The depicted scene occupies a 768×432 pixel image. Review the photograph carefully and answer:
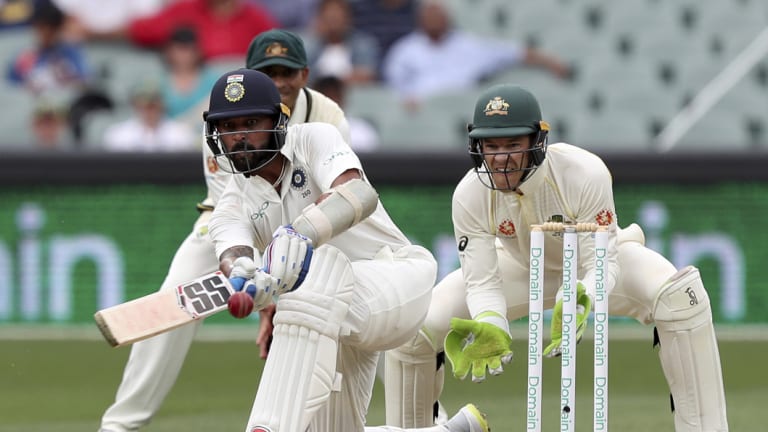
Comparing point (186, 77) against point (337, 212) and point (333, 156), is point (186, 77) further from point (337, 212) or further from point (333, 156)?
point (337, 212)

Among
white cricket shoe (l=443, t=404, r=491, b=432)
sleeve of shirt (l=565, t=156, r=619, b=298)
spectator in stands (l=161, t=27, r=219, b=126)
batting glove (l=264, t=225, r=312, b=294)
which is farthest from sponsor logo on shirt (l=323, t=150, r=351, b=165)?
spectator in stands (l=161, t=27, r=219, b=126)

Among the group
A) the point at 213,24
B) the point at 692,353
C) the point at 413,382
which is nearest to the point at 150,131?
the point at 213,24

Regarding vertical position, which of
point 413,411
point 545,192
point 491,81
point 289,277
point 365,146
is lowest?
point 413,411

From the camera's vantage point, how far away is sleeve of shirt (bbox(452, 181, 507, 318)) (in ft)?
16.6

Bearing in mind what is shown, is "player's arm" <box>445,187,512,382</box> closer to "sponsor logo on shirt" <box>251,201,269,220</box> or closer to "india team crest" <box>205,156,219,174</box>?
"sponsor logo on shirt" <box>251,201,269,220</box>

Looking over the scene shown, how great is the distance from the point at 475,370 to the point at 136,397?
1902mm

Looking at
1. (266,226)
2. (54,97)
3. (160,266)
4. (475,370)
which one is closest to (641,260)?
(475,370)

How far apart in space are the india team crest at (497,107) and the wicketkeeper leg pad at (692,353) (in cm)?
90

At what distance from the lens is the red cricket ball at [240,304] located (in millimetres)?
4129

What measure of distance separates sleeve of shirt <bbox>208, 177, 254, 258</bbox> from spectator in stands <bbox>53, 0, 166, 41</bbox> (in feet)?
27.4

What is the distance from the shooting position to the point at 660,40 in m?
13.0

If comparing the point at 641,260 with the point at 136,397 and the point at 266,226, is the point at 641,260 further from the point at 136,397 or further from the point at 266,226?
the point at 136,397

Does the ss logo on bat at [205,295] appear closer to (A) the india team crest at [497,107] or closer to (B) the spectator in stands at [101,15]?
(A) the india team crest at [497,107]

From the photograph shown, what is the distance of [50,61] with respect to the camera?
12.8 meters
